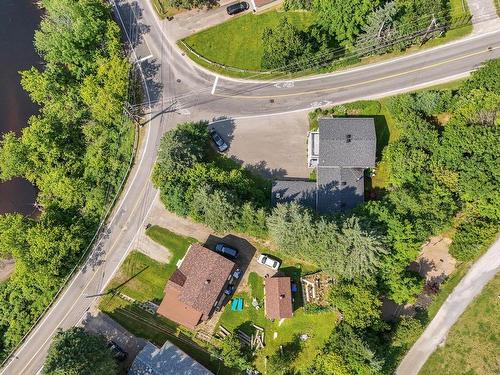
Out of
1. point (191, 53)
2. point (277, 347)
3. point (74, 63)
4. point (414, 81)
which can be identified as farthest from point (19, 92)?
point (414, 81)

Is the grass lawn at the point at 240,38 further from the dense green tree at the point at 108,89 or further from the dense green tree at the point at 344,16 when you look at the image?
the dense green tree at the point at 108,89

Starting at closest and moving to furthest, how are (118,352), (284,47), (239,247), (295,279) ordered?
(118,352) < (295,279) < (239,247) < (284,47)

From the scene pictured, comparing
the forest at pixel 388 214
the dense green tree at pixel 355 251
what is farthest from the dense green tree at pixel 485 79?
the dense green tree at pixel 355 251

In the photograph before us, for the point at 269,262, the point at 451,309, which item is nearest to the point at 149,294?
the point at 269,262

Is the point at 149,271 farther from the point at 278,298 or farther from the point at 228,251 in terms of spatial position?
the point at 278,298

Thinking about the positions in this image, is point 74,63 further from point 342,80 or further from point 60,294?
point 342,80

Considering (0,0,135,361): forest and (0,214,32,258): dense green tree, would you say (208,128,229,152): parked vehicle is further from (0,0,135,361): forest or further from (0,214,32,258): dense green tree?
(0,214,32,258): dense green tree

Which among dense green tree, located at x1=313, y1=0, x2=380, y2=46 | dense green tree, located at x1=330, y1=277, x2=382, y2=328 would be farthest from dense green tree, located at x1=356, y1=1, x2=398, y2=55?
dense green tree, located at x1=330, y1=277, x2=382, y2=328
